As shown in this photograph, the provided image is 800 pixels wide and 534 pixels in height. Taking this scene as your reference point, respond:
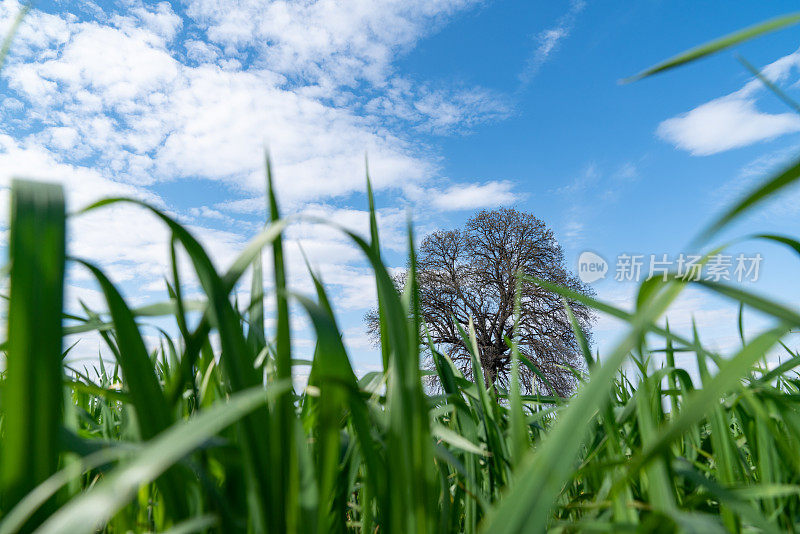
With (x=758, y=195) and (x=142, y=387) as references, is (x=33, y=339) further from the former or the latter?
(x=758, y=195)

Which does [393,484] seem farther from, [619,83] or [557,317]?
[557,317]

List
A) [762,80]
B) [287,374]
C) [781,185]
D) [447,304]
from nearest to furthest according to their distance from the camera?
[781,185] < [287,374] < [762,80] < [447,304]

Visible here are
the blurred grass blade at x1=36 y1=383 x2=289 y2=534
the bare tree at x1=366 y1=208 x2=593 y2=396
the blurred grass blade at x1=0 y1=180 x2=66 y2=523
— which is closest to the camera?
the blurred grass blade at x1=36 y1=383 x2=289 y2=534

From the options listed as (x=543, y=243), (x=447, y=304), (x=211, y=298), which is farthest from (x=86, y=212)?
(x=543, y=243)

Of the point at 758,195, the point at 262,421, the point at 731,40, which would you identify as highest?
the point at 731,40

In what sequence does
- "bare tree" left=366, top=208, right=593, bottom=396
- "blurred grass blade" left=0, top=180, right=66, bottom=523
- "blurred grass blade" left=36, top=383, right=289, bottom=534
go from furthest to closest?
"bare tree" left=366, top=208, right=593, bottom=396, "blurred grass blade" left=0, top=180, right=66, bottom=523, "blurred grass blade" left=36, top=383, right=289, bottom=534

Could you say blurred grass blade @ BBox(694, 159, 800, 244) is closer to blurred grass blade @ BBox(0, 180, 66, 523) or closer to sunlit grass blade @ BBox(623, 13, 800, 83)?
sunlit grass blade @ BBox(623, 13, 800, 83)

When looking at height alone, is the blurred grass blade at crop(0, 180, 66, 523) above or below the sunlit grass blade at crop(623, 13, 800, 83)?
below

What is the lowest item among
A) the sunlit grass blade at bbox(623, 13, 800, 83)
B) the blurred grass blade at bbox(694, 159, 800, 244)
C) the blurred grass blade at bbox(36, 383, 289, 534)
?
the blurred grass blade at bbox(36, 383, 289, 534)

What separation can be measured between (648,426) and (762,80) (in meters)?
0.37

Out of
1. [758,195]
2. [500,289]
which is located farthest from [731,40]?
[500,289]

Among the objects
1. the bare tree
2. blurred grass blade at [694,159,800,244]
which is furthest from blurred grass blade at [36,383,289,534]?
the bare tree

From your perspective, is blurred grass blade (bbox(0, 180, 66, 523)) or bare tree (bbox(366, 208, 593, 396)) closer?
blurred grass blade (bbox(0, 180, 66, 523))

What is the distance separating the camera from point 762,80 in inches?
20.7
